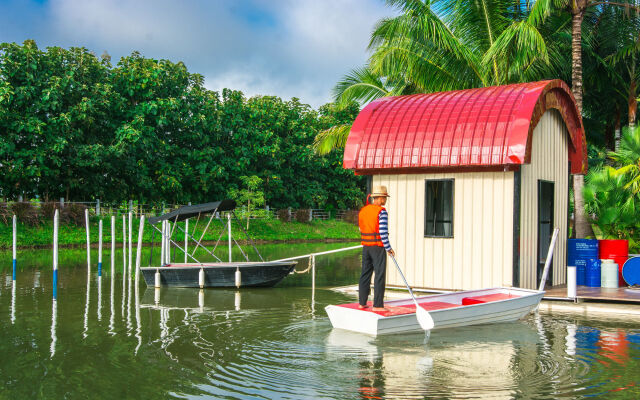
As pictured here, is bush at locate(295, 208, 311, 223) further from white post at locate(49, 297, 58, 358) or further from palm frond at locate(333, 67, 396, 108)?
white post at locate(49, 297, 58, 358)

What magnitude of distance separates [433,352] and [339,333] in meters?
1.94

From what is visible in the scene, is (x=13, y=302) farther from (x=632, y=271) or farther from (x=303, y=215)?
(x=303, y=215)

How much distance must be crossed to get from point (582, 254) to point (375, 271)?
24.1 feet

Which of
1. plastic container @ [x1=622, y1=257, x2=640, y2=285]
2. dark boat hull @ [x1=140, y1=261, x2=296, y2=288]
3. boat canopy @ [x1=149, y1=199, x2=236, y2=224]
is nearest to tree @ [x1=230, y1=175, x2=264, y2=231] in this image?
boat canopy @ [x1=149, y1=199, x2=236, y2=224]

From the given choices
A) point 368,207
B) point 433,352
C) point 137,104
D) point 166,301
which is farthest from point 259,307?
point 137,104

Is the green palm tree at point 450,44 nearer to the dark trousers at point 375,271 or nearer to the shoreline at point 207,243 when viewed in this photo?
the dark trousers at point 375,271

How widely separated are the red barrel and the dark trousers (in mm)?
7384

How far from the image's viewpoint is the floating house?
44.5ft

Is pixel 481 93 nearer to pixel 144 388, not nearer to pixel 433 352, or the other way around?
pixel 433 352

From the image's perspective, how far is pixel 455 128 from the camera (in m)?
14.1

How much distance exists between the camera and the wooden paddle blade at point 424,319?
10.0m

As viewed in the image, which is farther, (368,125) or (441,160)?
(368,125)

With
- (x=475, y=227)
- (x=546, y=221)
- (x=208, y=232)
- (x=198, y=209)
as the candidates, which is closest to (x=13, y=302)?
(x=198, y=209)

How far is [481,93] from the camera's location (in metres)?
15.0
